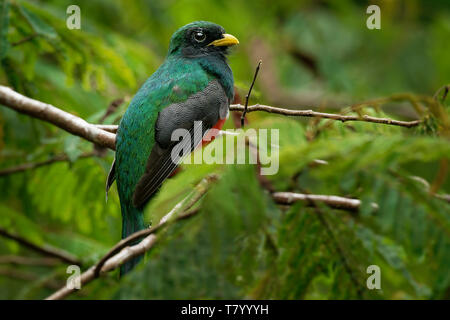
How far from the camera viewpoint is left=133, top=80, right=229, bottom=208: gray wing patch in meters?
4.05

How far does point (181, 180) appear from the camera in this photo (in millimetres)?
2418

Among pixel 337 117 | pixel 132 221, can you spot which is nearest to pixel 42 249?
pixel 132 221

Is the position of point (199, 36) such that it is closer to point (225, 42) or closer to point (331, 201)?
point (225, 42)

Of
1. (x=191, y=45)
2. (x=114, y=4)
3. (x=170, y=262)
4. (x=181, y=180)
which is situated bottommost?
(x=170, y=262)

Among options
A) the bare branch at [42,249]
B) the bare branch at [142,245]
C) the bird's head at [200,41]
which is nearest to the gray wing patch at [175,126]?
the bare branch at [142,245]

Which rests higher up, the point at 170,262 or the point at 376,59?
the point at 376,59

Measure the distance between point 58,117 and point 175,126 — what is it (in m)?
0.79

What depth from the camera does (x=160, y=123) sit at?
440 centimetres

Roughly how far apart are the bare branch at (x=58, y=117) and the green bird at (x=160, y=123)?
0.47ft

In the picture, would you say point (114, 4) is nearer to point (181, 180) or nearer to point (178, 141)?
point (178, 141)

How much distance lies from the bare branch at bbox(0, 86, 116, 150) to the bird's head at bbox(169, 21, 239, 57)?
1260 mm
